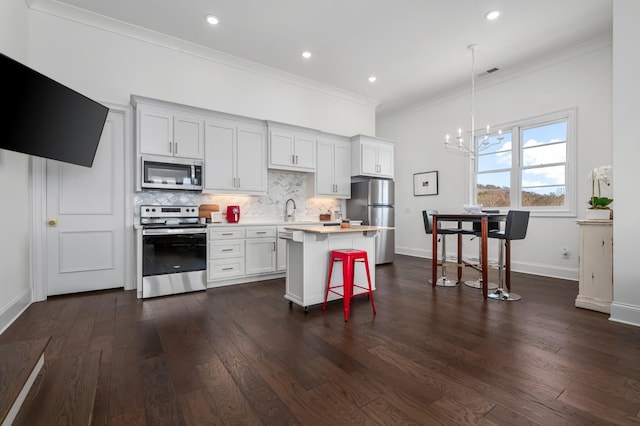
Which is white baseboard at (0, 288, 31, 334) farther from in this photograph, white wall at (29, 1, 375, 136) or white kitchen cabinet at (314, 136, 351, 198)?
white kitchen cabinet at (314, 136, 351, 198)

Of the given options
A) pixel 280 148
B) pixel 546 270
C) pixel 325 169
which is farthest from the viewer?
pixel 325 169

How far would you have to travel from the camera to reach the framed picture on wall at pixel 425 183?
6.64m

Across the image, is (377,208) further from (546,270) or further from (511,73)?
(511,73)

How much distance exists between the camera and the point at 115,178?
3998mm

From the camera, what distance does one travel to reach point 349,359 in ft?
7.18

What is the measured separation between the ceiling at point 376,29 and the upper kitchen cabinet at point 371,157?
1.24 m

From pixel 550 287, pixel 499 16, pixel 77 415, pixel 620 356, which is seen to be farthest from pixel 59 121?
pixel 550 287

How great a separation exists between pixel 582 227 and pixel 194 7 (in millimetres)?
5229

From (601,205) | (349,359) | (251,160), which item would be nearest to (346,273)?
(349,359)

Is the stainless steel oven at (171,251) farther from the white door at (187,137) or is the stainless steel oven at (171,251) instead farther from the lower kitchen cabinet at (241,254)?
the white door at (187,137)

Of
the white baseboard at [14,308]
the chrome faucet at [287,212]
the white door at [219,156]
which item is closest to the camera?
the white baseboard at [14,308]

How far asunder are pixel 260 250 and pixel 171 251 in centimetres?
125

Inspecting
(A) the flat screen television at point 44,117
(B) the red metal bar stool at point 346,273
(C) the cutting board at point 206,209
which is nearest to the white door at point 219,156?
(C) the cutting board at point 206,209

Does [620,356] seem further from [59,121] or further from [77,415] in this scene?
[59,121]
